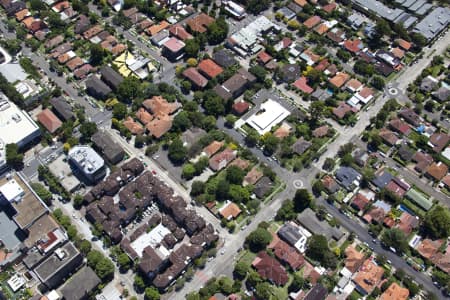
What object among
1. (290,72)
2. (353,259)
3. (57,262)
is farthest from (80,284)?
(290,72)

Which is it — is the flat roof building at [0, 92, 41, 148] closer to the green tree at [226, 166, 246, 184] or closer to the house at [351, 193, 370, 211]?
the green tree at [226, 166, 246, 184]

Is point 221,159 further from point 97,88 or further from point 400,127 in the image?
point 400,127

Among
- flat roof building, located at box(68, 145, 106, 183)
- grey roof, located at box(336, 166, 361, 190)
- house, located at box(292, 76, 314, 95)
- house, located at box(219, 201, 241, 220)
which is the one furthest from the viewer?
house, located at box(292, 76, 314, 95)

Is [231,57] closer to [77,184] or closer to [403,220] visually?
[77,184]

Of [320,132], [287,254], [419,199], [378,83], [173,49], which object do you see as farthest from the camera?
[173,49]

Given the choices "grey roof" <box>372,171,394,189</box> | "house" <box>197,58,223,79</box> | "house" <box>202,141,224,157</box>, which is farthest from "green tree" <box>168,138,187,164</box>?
"grey roof" <box>372,171,394,189</box>

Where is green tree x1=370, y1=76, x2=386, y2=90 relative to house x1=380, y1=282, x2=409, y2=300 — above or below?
above
